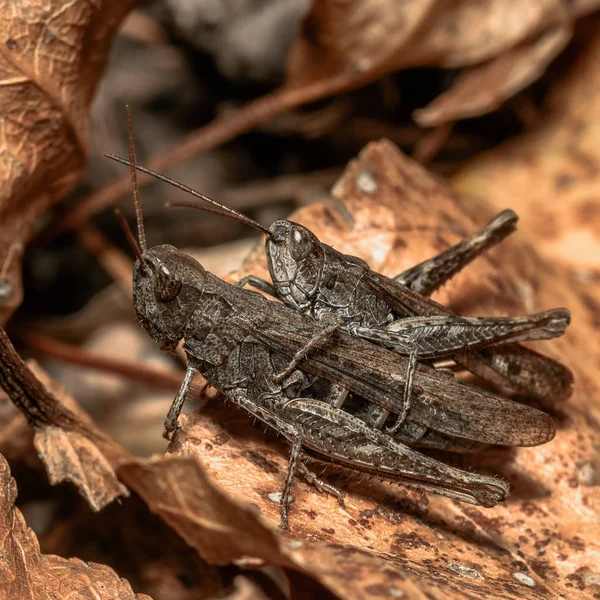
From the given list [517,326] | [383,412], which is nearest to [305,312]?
[383,412]

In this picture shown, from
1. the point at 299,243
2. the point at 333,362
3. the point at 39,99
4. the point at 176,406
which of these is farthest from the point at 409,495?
the point at 39,99

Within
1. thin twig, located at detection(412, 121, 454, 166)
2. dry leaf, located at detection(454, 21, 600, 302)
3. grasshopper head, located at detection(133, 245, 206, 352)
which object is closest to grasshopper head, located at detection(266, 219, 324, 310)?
grasshopper head, located at detection(133, 245, 206, 352)

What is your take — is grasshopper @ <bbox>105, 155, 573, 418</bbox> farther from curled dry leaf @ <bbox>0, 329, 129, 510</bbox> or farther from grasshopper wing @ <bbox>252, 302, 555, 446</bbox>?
curled dry leaf @ <bbox>0, 329, 129, 510</bbox>

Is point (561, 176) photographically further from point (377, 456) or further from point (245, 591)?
point (245, 591)

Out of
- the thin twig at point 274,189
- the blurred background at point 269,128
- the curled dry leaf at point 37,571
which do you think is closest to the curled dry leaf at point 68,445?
the curled dry leaf at point 37,571

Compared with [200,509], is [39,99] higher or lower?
higher

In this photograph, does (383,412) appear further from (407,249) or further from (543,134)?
(543,134)

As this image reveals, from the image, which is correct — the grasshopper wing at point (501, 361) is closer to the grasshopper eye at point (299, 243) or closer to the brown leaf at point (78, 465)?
the grasshopper eye at point (299, 243)
